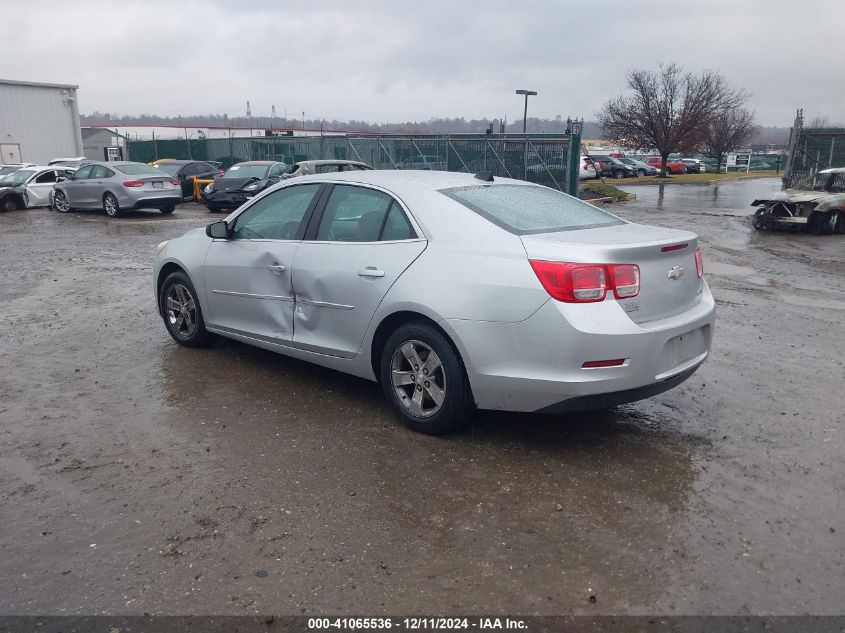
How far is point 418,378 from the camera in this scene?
14.9 feet

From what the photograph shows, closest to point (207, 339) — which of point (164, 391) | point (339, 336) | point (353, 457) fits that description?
point (164, 391)

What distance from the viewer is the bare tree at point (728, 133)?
49.6 meters

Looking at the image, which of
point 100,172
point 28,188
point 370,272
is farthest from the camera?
point 28,188

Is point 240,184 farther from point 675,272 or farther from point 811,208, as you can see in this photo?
point 675,272

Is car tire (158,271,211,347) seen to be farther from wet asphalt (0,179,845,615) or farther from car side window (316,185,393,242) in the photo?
car side window (316,185,393,242)

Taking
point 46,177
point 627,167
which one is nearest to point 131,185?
point 46,177

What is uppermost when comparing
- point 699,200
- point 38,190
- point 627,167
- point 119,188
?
point 119,188

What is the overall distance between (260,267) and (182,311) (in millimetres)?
1361

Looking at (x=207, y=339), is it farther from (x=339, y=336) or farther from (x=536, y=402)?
(x=536, y=402)

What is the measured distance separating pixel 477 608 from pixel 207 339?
4.23m

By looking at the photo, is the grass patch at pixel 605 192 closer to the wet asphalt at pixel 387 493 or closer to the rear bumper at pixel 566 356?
the wet asphalt at pixel 387 493

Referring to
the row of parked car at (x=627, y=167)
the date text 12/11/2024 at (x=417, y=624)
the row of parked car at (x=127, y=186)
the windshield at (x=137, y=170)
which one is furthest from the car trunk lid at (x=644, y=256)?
the row of parked car at (x=627, y=167)

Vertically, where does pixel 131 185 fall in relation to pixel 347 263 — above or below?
below

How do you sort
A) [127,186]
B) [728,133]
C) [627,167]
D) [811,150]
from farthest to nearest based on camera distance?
[728,133] < [627,167] < [811,150] < [127,186]
